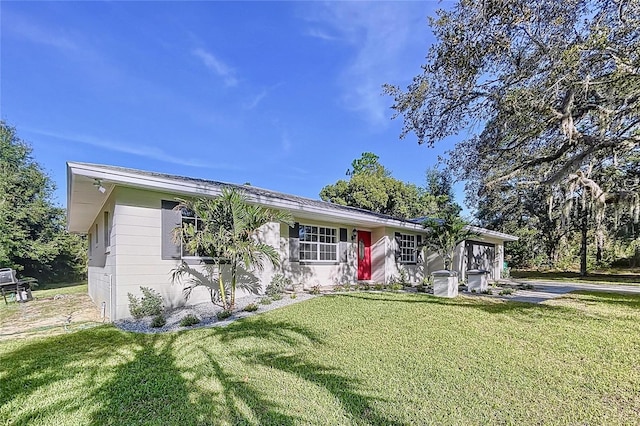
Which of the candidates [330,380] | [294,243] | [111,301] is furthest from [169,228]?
[330,380]

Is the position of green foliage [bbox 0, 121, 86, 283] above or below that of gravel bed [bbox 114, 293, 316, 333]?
above

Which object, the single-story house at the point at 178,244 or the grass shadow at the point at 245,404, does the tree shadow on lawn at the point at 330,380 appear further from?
the single-story house at the point at 178,244

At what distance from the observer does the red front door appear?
13016 millimetres

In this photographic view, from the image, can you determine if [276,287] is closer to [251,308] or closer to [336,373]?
[251,308]

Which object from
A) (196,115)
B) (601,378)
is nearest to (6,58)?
(196,115)

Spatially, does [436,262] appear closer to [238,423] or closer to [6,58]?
[238,423]

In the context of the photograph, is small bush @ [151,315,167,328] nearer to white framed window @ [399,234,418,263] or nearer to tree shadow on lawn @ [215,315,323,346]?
tree shadow on lawn @ [215,315,323,346]

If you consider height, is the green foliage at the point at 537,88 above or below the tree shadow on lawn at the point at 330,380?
above

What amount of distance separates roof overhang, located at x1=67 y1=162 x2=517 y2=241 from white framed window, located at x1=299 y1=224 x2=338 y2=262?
1.61 feet

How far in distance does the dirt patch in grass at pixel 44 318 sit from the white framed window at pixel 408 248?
1089 centimetres

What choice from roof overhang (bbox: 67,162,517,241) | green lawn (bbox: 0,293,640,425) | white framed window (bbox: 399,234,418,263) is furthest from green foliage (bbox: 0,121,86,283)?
white framed window (bbox: 399,234,418,263)

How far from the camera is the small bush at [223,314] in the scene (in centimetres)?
627

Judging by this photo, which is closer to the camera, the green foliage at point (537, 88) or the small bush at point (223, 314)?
the small bush at point (223, 314)

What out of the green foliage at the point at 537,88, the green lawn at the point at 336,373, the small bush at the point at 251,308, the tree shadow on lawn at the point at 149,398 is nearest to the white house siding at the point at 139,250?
the green lawn at the point at 336,373
